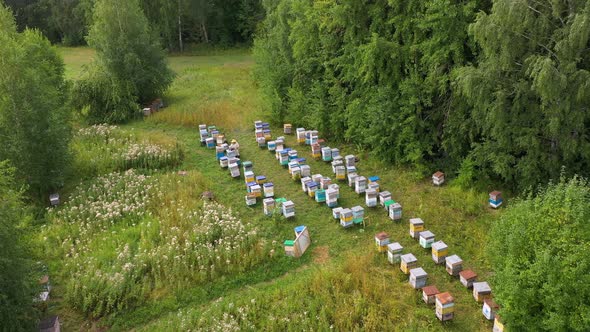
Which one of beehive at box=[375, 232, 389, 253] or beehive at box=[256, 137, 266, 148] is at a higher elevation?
beehive at box=[256, 137, 266, 148]

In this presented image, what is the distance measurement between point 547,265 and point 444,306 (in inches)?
95.9

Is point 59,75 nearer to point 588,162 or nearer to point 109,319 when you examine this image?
point 109,319

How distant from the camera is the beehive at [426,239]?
12.1 meters

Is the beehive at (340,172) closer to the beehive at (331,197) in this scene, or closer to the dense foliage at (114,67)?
the beehive at (331,197)

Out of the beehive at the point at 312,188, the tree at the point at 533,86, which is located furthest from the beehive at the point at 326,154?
the tree at the point at 533,86

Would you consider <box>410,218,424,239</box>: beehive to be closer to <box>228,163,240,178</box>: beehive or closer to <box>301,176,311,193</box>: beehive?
<box>301,176,311,193</box>: beehive

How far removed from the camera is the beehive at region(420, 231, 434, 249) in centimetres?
1210

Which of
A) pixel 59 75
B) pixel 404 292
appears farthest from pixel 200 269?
pixel 59 75

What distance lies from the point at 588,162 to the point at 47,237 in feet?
49.9

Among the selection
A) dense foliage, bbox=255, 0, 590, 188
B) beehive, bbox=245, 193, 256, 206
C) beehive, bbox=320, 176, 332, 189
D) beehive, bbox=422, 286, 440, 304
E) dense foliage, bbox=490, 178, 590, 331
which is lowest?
beehive, bbox=422, 286, 440, 304

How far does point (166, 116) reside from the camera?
24.2m

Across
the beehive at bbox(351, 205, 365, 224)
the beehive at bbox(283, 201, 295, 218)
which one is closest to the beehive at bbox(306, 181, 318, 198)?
the beehive at bbox(283, 201, 295, 218)

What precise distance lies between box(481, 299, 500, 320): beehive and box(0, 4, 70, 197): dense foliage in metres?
13.8

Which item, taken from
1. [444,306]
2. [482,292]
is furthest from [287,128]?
[444,306]
